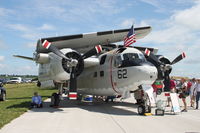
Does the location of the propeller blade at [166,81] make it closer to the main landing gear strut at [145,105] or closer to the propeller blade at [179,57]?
the propeller blade at [179,57]

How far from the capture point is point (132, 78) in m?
11.8

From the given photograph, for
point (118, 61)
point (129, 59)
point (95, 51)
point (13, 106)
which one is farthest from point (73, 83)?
point (13, 106)

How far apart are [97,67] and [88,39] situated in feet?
8.78

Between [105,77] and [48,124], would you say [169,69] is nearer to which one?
[105,77]

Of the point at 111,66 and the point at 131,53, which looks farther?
the point at 111,66

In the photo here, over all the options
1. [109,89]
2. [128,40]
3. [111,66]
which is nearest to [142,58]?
[111,66]

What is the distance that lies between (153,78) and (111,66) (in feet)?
9.90

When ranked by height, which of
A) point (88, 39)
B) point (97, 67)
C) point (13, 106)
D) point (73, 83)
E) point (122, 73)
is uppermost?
point (88, 39)

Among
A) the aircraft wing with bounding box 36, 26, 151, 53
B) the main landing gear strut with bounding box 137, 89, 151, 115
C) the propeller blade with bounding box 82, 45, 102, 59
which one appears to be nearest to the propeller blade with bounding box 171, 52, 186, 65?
the aircraft wing with bounding box 36, 26, 151, 53

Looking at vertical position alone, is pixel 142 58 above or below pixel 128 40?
below

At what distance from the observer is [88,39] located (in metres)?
16.6

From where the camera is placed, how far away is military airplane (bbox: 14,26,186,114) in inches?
466

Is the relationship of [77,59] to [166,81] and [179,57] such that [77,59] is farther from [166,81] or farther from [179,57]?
[179,57]

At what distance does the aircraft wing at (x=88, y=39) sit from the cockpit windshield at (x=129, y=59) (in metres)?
3.98
